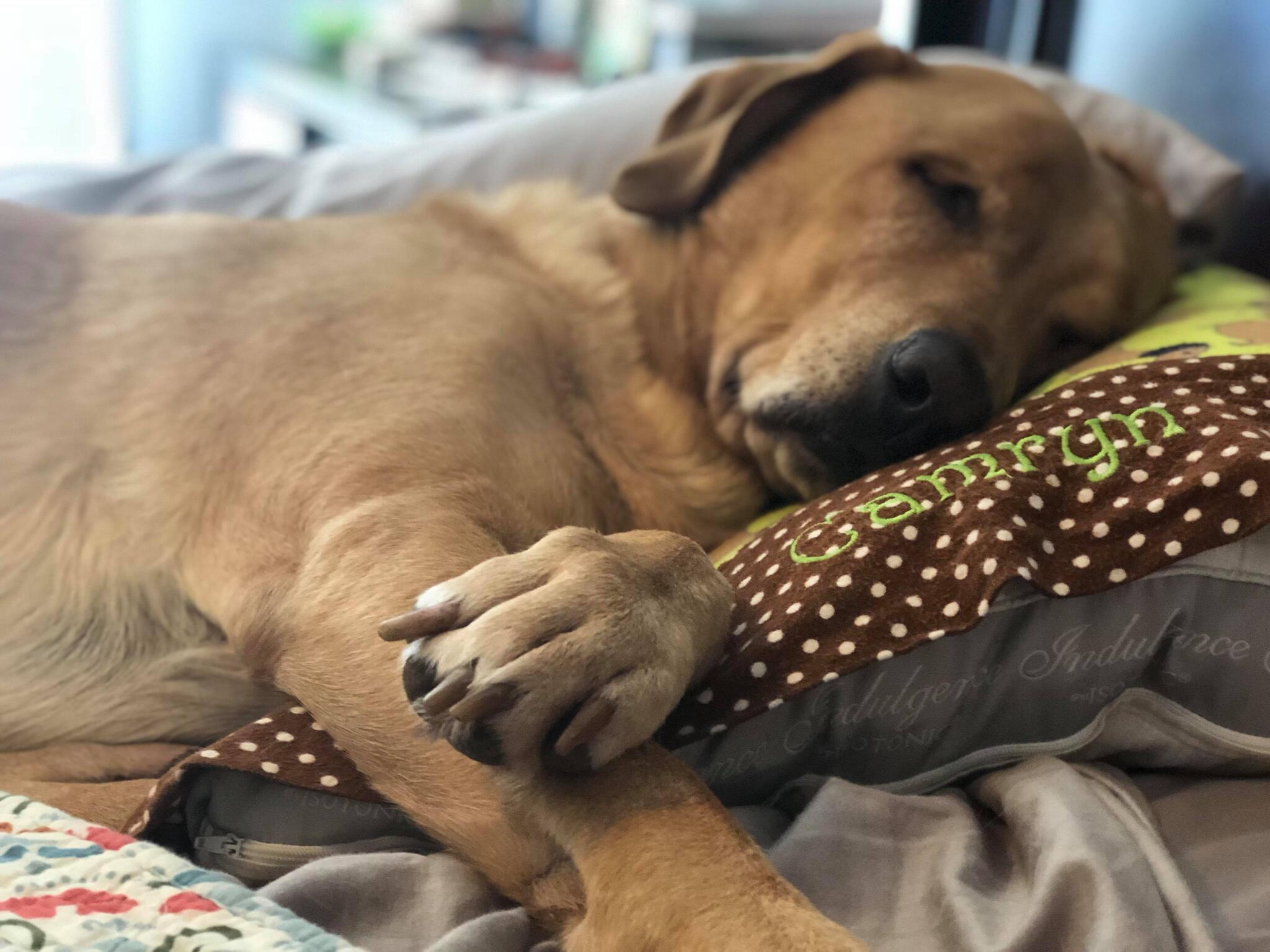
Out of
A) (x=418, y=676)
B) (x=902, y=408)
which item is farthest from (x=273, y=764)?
(x=902, y=408)

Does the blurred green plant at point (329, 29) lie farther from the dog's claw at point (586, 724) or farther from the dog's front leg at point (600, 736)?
the dog's claw at point (586, 724)

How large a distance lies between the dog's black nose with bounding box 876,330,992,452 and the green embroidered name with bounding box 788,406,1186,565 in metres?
0.21

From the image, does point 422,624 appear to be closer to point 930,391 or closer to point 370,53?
point 930,391

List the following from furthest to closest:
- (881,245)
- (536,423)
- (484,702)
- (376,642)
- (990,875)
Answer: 1. (881,245)
2. (536,423)
3. (376,642)
4. (990,875)
5. (484,702)

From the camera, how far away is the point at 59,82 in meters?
4.59

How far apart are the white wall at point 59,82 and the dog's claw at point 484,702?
4214mm

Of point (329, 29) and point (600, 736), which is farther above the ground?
point (329, 29)

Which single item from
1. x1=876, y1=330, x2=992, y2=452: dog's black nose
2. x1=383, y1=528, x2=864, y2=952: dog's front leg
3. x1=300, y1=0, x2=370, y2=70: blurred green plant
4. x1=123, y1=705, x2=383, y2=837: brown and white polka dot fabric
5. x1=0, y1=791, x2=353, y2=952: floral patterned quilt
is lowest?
x1=123, y1=705, x2=383, y2=837: brown and white polka dot fabric

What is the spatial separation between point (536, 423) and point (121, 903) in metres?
0.73

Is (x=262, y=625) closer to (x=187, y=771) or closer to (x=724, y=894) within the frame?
(x=187, y=771)

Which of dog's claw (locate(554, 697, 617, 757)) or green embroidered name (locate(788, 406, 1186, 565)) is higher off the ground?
green embroidered name (locate(788, 406, 1186, 565))

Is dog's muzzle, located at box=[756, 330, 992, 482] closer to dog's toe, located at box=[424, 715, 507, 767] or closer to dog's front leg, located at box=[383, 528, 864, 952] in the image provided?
dog's front leg, located at box=[383, 528, 864, 952]

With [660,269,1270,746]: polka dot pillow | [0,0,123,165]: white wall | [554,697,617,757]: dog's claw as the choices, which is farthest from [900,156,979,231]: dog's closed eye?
[0,0,123,165]: white wall

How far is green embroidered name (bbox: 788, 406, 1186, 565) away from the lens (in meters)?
1.09
